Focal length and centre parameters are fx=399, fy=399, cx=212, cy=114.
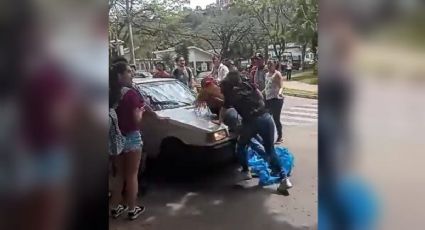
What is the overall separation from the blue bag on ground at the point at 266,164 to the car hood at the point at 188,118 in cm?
20

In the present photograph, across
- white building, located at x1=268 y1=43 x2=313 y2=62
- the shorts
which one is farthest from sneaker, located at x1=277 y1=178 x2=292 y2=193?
the shorts

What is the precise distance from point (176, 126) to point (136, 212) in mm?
393

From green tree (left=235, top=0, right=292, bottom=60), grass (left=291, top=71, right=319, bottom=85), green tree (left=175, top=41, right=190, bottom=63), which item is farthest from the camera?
green tree (left=175, top=41, right=190, bottom=63)

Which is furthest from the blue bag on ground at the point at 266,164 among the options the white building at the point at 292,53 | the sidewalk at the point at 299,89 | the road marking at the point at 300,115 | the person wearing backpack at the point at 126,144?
the person wearing backpack at the point at 126,144

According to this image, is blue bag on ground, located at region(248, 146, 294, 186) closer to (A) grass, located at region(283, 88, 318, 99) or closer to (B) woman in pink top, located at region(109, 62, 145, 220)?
(A) grass, located at region(283, 88, 318, 99)

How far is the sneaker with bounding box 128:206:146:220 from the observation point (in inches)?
62.3

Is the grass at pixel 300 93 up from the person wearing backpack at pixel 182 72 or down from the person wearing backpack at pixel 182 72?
down

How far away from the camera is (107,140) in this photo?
60.2 inches

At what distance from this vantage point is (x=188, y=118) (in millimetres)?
1720

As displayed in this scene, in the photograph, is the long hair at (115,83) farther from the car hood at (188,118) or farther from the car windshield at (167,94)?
the car hood at (188,118)

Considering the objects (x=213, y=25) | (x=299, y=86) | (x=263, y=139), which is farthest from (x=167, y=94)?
(x=299, y=86)

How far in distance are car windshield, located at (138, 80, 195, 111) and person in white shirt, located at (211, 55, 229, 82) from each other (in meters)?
0.15

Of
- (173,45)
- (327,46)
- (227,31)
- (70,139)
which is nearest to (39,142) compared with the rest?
(70,139)

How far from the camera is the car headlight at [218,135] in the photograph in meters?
A: 1.65
